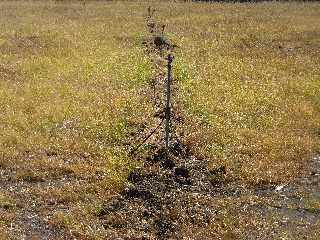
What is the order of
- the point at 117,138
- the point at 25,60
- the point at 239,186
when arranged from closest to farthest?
the point at 239,186 → the point at 117,138 → the point at 25,60

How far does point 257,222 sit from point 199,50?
14644 millimetres

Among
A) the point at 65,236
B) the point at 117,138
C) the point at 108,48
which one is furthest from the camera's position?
the point at 108,48

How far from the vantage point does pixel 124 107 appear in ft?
48.2

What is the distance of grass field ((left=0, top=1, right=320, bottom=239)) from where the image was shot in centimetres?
996

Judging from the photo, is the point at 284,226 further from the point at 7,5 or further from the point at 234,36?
the point at 7,5

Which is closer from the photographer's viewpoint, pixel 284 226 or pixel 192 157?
pixel 284 226

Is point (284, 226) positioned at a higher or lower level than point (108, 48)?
lower

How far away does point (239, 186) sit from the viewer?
34.2ft

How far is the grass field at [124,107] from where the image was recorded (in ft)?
32.7

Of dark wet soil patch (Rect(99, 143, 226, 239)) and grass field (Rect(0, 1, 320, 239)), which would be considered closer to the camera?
dark wet soil patch (Rect(99, 143, 226, 239))

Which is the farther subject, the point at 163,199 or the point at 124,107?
the point at 124,107

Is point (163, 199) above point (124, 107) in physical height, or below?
below

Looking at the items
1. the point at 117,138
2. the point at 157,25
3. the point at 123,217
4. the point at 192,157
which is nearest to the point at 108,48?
the point at 157,25

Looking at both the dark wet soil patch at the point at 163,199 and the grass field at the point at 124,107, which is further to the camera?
the grass field at the point at 124,107
